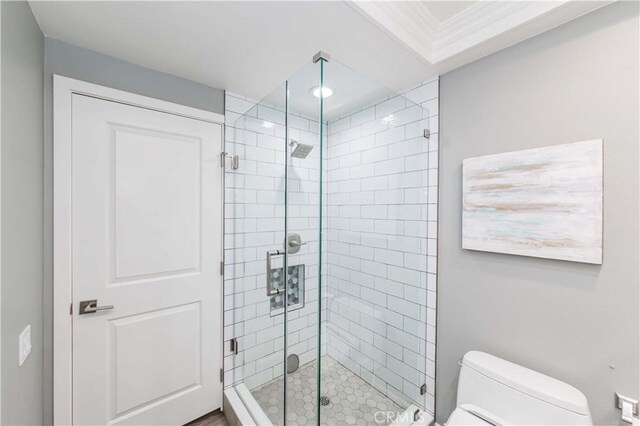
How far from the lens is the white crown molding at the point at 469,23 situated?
3.67 feet

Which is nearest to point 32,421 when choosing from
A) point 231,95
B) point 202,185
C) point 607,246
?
point 202,185

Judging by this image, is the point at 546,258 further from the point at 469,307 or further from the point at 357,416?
the point at 357,416

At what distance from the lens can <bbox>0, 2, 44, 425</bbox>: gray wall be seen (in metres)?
0.87

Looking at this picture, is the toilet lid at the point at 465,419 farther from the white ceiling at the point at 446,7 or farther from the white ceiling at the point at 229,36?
the white ceiling at the point at 446,7

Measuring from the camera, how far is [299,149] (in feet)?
4.19

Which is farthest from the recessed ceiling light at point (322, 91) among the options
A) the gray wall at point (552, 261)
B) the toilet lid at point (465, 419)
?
the toilet lid at point (465, 419)

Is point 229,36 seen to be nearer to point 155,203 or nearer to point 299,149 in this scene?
point 299,149

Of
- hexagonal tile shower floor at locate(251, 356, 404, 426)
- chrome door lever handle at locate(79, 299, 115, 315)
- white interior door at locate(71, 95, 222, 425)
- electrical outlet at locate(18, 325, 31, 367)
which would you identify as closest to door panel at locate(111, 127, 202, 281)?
white interior door at locate(71, 95, 222, 425)

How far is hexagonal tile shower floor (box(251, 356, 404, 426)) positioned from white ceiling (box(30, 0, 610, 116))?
1.35m

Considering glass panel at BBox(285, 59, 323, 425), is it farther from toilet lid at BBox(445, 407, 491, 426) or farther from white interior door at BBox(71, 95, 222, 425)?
white interior door at BBox(71, 95, 222, 425)

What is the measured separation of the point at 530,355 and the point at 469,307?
12.8 inches

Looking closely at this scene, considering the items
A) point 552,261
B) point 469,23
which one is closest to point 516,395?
point 552,261

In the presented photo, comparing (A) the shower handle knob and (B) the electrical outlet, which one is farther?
(A) the shower handle knob

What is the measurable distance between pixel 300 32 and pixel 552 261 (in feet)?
5.34
